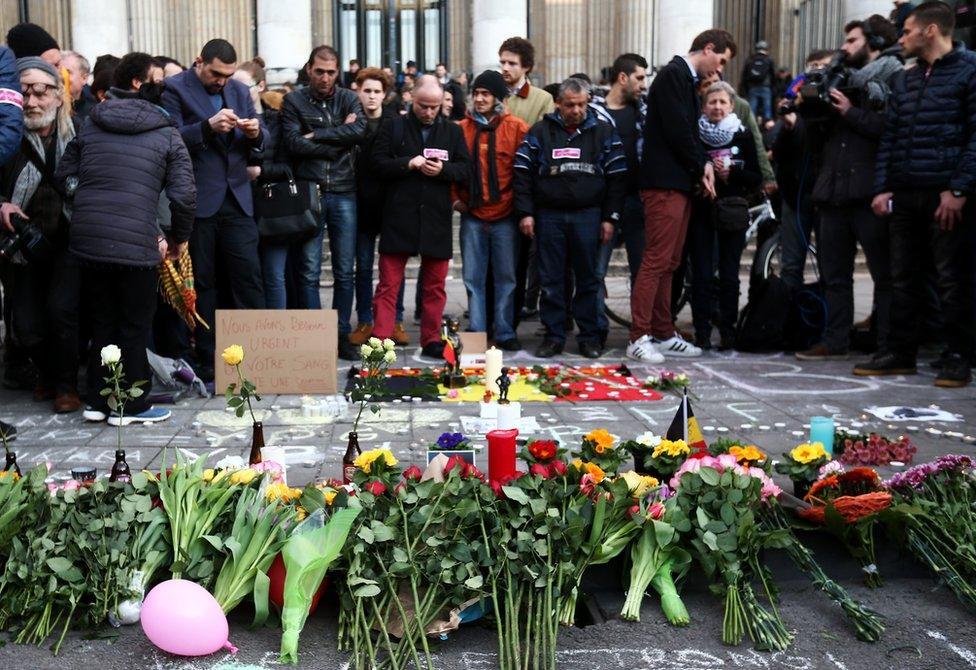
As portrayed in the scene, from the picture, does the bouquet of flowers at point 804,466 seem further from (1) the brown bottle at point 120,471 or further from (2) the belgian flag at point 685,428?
(1) the brown bottle at point 120,471

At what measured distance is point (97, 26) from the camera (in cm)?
1664

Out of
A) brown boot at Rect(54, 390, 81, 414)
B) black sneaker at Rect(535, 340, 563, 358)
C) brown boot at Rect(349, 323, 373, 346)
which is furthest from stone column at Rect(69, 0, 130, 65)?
brown boot at Rect(54, 390, 81, 414)

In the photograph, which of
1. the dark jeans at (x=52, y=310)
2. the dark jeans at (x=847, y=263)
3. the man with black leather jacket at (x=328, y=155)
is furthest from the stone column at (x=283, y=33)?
the dark jeans at (x=52, y=310)

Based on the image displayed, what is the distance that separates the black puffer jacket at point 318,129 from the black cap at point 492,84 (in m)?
0.90

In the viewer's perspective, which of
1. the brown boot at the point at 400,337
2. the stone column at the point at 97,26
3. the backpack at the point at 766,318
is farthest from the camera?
the stone column at the point at 97,26

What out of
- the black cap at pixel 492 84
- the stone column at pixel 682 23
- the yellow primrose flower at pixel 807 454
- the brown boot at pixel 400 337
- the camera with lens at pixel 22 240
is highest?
the stone column at pixel 682 23

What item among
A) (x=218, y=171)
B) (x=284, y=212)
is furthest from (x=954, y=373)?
(x=218, y=171)

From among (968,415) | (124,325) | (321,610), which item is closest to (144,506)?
(321,610)

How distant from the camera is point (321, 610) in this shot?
3309 millimetres

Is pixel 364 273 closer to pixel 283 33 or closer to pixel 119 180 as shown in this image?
pixel 119 180

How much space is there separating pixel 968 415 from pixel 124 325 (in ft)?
15.0

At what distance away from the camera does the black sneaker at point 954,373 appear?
691 cm

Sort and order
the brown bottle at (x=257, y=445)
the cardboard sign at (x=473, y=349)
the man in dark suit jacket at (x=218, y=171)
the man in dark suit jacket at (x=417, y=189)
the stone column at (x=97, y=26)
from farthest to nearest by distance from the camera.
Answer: the stone column at (x=97, y=26), the man in dark suit jacket at (x=417, y=189), the cardboard sign at (x=473, y=349), the man in dark suit jacket at (x=218, y=171), the brown bottle at (x=257, y=445)

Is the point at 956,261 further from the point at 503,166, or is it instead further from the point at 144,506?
the point at 144,506
